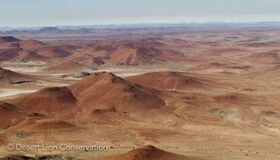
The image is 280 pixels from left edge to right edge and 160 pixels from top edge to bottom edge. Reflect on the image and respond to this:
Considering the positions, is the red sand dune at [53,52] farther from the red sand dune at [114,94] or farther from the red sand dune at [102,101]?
the red sand dune at [102,101]

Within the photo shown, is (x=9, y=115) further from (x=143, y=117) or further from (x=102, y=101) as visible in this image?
(x=143, y=117)

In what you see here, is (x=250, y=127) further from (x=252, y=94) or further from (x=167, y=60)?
(x=167, y=60)

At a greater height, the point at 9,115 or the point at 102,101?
the point at 9,115

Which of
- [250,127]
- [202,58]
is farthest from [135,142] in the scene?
[202,58]

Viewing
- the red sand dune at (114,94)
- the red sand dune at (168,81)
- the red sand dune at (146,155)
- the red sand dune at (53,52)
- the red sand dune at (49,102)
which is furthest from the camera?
the red sand dune at (53,52)

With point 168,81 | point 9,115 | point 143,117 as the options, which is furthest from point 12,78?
point 143,117

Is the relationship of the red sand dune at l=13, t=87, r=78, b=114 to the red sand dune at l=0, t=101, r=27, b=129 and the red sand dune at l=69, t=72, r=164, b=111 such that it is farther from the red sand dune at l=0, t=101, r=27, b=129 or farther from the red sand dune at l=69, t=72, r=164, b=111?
the red sand dune at l=0, t=101, r=27, b=129

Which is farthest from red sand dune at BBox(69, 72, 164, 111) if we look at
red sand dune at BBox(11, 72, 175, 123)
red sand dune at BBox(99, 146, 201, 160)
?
red sand dune at BBox(99, 146, 201, 160)

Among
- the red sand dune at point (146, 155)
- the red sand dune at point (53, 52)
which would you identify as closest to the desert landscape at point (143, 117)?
the red sand dune at point (146, 155)

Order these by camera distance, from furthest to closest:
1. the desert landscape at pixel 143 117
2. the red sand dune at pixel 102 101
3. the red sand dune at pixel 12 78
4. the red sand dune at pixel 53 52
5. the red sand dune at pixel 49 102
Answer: the red sand dune at pixel 53 52
the red sand dune at pixel 12 78
the red sand dune at pixel 49 102
the red sand dune at pixel 102 101
the desert landscape at pixel 143 117

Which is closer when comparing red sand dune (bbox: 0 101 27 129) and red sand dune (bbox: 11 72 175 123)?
red sand dune (bbox: 0 101 27 129)

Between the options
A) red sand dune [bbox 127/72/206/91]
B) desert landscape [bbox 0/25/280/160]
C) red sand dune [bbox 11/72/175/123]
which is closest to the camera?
desert landscape [bbox 0/25/280/160]

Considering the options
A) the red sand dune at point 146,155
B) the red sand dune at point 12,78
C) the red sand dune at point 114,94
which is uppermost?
the red sand dune at point 146,155
